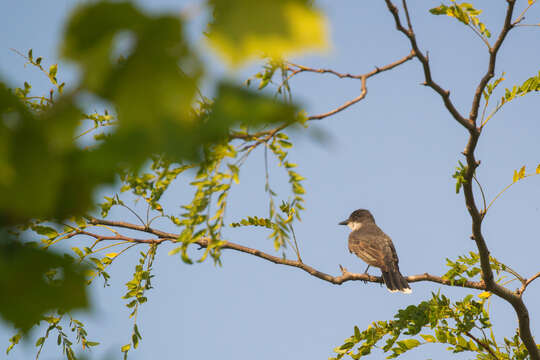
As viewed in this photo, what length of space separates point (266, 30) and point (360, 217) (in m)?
11.1

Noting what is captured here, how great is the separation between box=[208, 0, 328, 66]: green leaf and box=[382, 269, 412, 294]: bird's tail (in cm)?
771

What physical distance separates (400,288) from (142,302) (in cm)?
473

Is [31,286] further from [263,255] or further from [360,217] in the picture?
[360,217]

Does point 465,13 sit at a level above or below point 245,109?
above

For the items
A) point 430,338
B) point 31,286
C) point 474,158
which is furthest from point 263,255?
point 31,286

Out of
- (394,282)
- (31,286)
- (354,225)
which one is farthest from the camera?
(354,225)

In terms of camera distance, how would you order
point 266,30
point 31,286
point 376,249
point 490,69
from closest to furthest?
point 266,30 < point 31,286 < point 490,69 < point 376,249

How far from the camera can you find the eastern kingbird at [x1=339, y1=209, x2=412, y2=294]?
8.36 meters

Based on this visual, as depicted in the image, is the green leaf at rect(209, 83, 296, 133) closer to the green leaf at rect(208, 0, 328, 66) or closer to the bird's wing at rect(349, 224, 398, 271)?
the green leaf at rect(208, 0, 328, 66)

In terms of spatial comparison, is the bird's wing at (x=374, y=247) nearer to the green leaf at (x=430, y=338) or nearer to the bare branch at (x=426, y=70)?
the green leaf at (x=430, y=338)

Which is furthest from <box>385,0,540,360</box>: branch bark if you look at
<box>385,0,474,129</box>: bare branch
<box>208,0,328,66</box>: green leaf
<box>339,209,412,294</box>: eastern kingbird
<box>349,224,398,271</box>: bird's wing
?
<box>349,224,398,271</box>: bird's wing

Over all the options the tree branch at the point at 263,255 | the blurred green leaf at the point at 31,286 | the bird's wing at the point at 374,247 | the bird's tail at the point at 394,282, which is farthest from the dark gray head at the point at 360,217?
the blurred green leaf at the point at 31,286

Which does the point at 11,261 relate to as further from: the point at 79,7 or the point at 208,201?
the point at 208,201

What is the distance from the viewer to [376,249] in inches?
364
